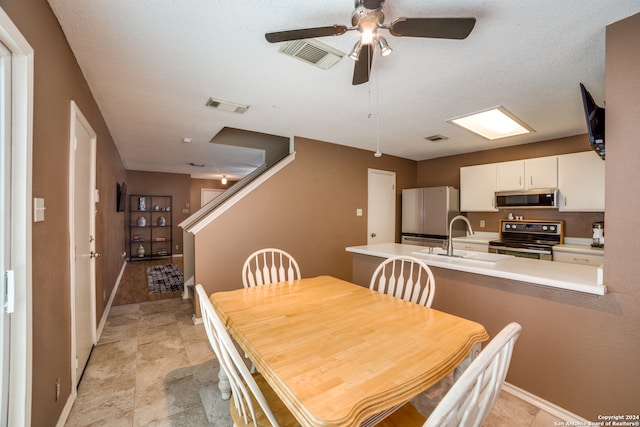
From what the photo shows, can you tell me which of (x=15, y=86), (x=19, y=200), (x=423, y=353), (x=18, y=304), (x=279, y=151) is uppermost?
(x=279, y=151)

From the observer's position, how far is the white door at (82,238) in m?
1.86

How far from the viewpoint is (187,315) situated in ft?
11.0

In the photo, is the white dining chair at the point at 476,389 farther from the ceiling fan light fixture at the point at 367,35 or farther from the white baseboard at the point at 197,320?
the white baseboard at the point at 197,320

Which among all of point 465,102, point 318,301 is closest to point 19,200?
point 318,301

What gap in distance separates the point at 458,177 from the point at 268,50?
4134 millimetres

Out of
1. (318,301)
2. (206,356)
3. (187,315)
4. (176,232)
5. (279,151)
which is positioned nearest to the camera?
(318,301)

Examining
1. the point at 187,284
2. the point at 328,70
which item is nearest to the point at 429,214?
the point at 328,70

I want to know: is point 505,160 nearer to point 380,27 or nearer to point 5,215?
point 380,27

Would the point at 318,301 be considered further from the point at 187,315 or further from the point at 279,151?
the point at 279,151

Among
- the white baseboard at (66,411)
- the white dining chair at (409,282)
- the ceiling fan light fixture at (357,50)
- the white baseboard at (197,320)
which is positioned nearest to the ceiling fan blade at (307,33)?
the ceiling fan light fixture at (357,50)

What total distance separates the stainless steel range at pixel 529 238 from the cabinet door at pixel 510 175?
500 mm

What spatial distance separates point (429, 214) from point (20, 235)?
4.74 meters

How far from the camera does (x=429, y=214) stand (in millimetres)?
4707

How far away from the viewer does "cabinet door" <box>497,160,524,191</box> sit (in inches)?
152
